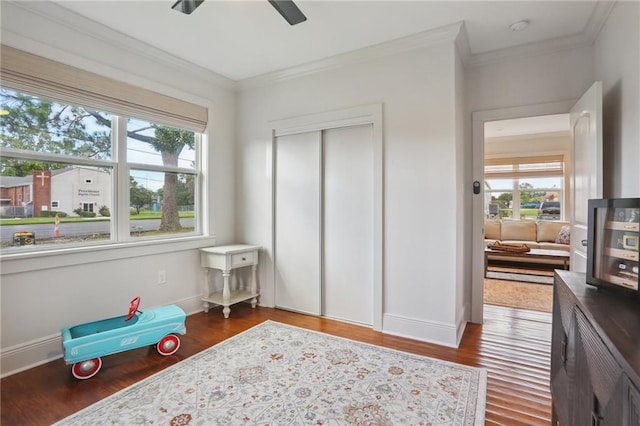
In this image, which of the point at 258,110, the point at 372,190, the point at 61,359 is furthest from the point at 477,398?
the point at 258,110

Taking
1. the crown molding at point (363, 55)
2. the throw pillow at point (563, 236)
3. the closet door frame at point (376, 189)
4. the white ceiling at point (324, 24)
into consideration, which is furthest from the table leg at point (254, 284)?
the throw pillow at point (563, 236)

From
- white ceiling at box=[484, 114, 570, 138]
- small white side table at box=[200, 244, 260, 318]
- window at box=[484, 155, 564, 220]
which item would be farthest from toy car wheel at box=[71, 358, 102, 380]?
window at box=[484, 155, 564, 220]

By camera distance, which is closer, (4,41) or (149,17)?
(4,41)

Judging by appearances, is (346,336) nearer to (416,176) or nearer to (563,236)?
(416,176)

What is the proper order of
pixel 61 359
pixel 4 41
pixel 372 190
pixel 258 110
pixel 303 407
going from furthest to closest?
pixel 258 110
pixel 372 190
pixel 61 359
pixel 4 41
pixel 303 407

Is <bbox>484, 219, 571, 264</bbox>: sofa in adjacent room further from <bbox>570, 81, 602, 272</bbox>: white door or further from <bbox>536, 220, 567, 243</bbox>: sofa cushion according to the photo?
<bbox>570, 81, 602, 272</bbox>: white door

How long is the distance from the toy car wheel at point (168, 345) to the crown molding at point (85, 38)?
7.39 feet

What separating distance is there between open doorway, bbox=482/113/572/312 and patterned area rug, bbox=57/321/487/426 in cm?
340

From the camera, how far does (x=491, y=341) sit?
9.07 feet

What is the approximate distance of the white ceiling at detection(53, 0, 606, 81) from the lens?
2312mm

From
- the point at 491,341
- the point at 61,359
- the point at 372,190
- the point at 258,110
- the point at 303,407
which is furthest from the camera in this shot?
the point at 258,110

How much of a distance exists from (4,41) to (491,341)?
4260mm

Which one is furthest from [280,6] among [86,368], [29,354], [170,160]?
[29,354]

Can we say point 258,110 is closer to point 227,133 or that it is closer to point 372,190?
point 227,133
